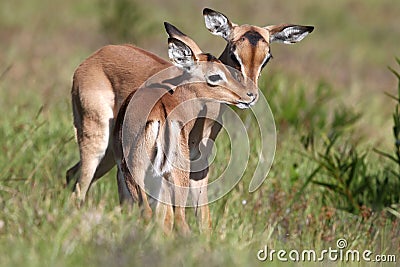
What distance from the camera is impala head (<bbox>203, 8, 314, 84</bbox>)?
552 centimetres

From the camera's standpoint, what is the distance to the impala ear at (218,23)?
592 centimetres

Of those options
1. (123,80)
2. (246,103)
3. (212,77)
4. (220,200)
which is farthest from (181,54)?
(220,200)

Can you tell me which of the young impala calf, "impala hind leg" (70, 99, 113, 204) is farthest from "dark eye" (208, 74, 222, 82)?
"impala hind leg" (70, 99, 113, 204)

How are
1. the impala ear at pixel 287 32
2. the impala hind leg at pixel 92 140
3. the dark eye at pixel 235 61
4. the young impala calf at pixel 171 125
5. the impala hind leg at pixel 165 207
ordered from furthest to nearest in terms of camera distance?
1. the impala hind leg at pixel 92 140
2. the impala ear at pixel 287 32
3. the dark eye at pixel 235 61
4. the young impala calf at pixel 171 125
5. the impala hind leg at pixel 165 207

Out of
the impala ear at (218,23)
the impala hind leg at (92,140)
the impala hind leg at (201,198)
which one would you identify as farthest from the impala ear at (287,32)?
the impala hind leg at (92,140)

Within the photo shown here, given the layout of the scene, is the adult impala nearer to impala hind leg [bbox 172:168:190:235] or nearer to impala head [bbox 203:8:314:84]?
impala head [bbox 203:8:314:84]

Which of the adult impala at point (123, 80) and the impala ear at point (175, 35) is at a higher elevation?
the impala ear at point (175, 35)

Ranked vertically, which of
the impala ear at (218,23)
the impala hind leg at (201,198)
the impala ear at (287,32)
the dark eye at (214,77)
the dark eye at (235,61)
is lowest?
the impala hind leg at (201,198)

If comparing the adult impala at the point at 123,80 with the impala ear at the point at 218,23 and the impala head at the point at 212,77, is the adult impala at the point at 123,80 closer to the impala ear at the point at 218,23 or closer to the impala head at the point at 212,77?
the impala ear at the point at 218,23

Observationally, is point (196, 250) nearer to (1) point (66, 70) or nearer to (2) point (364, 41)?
(1) point (66, 70)

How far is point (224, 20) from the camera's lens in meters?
5.93

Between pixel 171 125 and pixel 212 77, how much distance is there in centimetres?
43

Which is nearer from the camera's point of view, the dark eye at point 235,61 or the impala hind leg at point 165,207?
the impala hind leg at point 165,207

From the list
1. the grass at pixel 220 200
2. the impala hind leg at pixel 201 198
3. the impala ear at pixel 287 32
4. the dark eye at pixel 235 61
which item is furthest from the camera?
the impala ear at pixel 287 32
